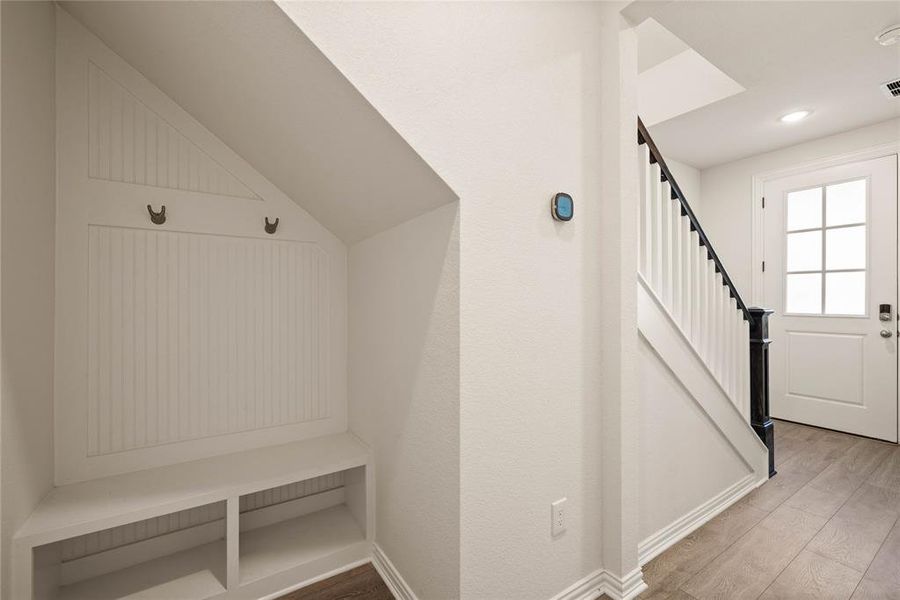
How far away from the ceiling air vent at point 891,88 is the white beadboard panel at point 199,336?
141 inches

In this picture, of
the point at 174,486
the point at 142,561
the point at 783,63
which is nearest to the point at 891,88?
the point at 783,63

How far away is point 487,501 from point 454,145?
3.52 feet

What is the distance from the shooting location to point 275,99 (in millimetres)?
1191

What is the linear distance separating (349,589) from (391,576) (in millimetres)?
165

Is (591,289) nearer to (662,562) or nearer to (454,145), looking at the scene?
(454,145)

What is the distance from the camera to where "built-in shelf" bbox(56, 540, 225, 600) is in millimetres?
1335

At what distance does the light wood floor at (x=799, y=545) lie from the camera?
147cm

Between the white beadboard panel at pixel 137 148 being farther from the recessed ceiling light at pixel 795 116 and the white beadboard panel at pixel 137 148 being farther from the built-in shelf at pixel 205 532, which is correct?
the recessed ceiling light at pixel 795 116

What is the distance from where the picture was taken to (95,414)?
141cm

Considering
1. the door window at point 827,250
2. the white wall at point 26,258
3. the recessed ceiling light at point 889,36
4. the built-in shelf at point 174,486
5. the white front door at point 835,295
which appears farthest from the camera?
the door window at point 827,250

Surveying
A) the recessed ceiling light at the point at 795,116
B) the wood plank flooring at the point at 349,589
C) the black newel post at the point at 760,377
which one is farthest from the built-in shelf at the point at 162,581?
the recessed ceiling light at the point at 795,116

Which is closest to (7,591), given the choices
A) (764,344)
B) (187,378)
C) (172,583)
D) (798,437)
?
(172,583)

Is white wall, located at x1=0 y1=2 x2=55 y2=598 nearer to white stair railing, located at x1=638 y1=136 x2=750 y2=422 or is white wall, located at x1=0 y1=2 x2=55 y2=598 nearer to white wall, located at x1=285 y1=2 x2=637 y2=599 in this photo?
white wall, located at x1=285 y1=2 x2=637 y2=599

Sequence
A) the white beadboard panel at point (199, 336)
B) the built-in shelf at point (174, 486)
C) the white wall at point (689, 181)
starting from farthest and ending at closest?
the white wall at point (689, 181) → the white beadboard panel at point (199, 336) → the built-in shelf at point (174, 486)
